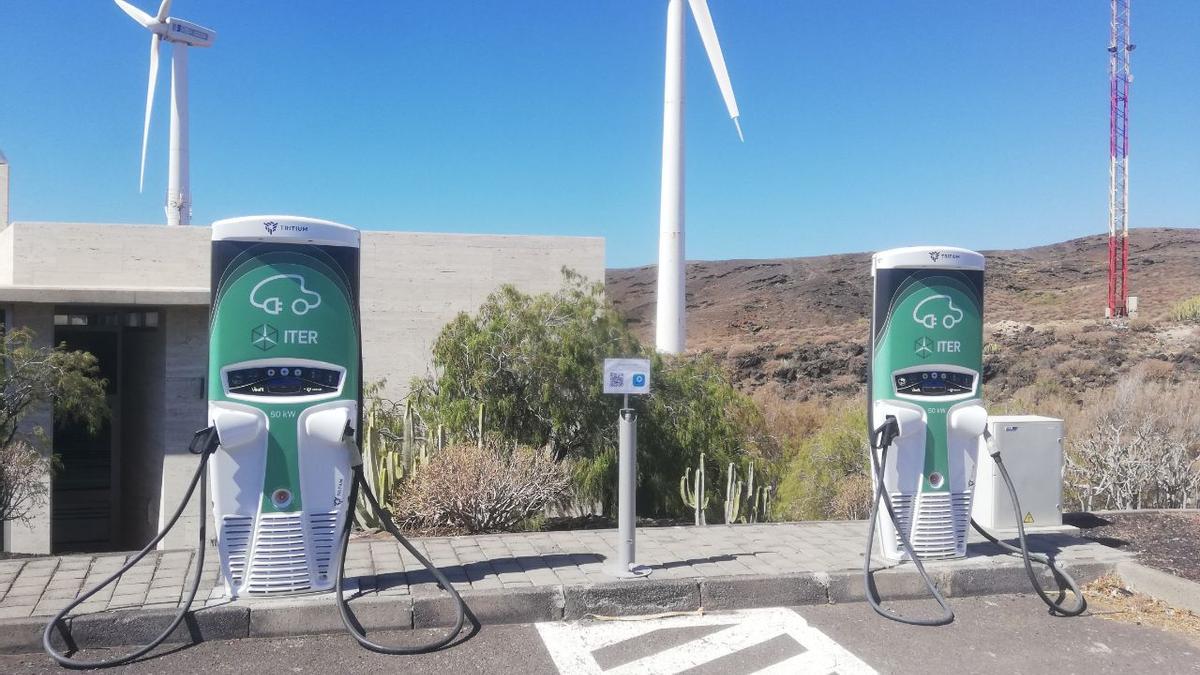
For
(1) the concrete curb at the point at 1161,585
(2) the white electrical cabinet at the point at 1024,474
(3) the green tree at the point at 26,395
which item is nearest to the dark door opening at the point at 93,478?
(3) the green tree at the point at 26,395

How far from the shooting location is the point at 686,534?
8.33 meters

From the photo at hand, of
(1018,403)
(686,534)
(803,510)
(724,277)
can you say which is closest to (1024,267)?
(724,277)

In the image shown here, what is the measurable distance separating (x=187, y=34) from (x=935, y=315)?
2389cm

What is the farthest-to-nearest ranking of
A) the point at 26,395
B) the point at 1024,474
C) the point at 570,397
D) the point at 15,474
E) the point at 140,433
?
1. the point at 140,433
2. the point at 570,397
3. the point at 26,395
4. the point at 15,474
5. the point at 1024,474

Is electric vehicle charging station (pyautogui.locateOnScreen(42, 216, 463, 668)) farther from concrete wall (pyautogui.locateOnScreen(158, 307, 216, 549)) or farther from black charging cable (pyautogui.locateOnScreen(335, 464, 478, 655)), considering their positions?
concrete wall (pyautogui.locateOnScreen(158, 307, 216, 549))

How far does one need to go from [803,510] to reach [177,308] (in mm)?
9352

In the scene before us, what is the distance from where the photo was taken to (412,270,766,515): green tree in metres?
11.1

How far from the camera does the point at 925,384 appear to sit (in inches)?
282

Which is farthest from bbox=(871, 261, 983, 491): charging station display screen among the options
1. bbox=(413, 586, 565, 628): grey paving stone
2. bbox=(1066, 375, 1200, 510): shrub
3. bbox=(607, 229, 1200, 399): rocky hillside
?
bbox=(607, 229, 1200, 399): rocky hillside

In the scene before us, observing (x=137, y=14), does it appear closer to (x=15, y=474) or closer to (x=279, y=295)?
(x=15, y=474)

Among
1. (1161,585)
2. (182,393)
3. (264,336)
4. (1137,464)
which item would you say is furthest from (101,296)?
(1137,464)

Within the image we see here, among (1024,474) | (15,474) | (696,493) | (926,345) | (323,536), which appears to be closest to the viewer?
→ (323,536)

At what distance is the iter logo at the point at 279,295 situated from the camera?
600 centimetres

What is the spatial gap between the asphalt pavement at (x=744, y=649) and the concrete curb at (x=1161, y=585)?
0.55 meters
